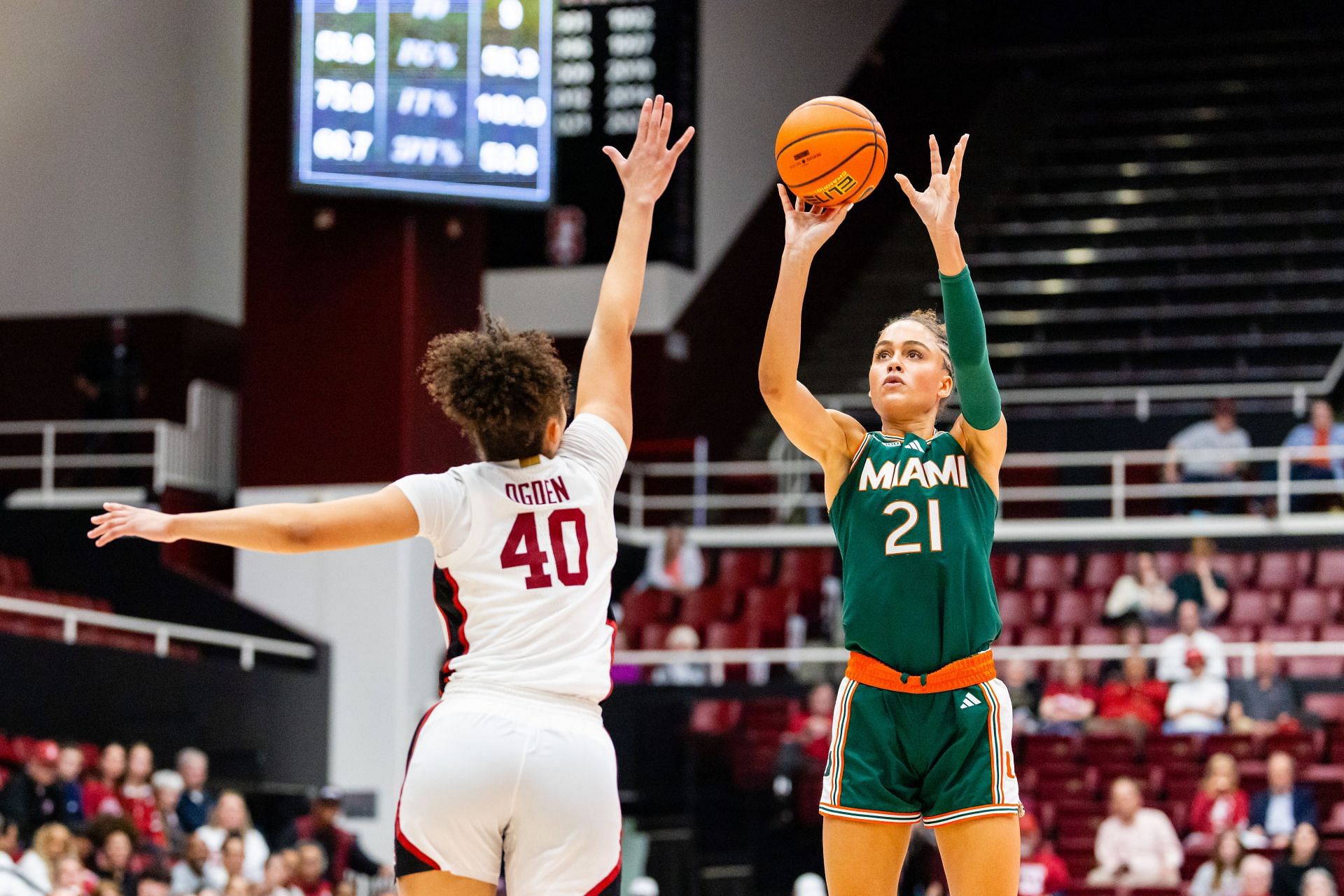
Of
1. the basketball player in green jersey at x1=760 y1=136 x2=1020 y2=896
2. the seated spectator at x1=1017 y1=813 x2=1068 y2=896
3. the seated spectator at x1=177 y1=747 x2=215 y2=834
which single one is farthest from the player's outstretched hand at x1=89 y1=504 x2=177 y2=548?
the seated spectator at x1=1017 y1=813 x2=1068 y2=896

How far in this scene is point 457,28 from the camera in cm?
1402

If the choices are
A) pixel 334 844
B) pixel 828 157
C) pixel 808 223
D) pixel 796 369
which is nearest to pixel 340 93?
pixel 334 844

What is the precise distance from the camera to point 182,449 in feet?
53.4

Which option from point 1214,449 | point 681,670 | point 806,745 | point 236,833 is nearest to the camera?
point 236,833

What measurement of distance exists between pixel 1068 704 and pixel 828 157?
883cm

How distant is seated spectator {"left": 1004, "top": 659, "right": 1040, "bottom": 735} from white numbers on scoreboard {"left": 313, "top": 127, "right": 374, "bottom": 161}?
5.60m

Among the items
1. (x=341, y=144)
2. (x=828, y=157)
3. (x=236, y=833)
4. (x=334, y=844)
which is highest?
(x=341, y=144)

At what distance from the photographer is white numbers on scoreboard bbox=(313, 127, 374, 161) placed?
45.9 feet

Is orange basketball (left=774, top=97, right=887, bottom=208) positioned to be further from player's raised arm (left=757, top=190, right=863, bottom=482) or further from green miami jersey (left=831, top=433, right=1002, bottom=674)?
green miami jersey (left=831, top=433, right=1002, bottom=674)

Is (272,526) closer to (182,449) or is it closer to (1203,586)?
(1203,586)

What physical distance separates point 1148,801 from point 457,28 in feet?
22.3

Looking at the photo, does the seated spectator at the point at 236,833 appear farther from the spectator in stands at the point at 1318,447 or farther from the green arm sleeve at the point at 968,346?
the spectator in stands at the point at 1318,447

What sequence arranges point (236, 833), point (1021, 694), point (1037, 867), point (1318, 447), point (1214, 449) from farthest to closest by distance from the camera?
point (1214, 449) < point (1318, 447) < point (1021, 694) < point (1037, 867) < point (236, 833)

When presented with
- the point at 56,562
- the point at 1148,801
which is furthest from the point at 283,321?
the point at 1148,801
